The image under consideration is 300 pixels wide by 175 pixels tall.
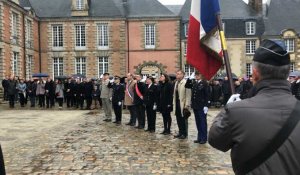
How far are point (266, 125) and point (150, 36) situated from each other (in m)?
38.0

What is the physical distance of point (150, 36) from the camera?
40.1m

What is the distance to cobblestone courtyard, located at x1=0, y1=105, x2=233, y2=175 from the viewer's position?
7271mm

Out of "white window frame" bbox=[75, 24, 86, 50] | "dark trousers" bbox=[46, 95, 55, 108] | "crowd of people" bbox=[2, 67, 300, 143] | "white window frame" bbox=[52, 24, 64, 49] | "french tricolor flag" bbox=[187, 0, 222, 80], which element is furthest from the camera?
"white window frame" bbox=[52, 24, 64, 49]

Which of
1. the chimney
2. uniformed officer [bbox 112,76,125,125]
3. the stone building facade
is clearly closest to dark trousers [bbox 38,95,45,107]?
the stone building facade

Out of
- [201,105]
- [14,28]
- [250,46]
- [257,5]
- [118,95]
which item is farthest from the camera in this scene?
[257,5]

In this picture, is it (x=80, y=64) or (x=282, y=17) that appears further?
(x=282, y=17)

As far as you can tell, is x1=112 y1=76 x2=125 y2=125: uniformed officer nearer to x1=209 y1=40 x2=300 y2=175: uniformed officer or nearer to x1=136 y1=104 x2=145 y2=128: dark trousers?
x1=136 y1=104 x2=145 y2=128: dark trousers

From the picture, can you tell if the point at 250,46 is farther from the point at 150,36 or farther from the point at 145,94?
the point at 145,94

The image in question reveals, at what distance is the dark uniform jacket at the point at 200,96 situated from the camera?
1040 cm

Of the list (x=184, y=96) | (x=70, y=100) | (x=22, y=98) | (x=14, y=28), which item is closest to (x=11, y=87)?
(x=22, y=98)

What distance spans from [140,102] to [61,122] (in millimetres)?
3794

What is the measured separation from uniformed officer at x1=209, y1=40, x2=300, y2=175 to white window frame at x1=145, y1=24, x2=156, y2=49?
37474mm

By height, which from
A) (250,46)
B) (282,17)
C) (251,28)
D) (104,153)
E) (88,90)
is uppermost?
(282,17)

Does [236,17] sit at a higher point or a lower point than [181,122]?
higher
